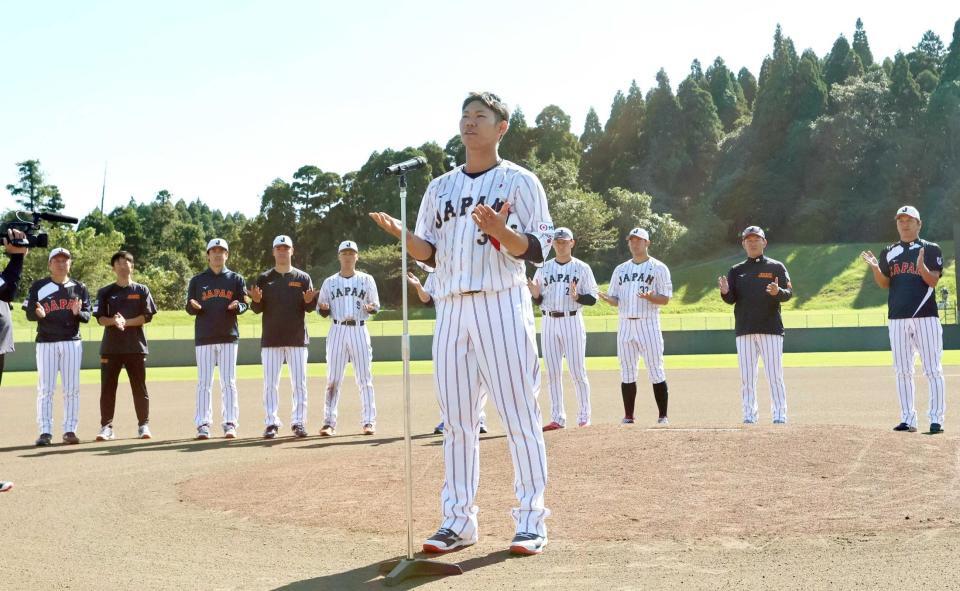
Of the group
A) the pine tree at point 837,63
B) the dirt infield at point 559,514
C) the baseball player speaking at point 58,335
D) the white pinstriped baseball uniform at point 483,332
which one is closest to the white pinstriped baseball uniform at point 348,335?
the dirt infield at point 559,514

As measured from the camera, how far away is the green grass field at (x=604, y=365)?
23.9 m

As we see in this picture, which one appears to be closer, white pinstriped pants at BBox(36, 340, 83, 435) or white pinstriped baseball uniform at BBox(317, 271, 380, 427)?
white pinstriped pants at BBox(36, 340, 83, 435)

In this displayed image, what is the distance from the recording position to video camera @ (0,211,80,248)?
22.1 feet

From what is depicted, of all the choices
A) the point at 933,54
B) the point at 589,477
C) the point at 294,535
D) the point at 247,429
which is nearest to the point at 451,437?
the point at 294,535

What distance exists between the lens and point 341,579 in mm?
4609

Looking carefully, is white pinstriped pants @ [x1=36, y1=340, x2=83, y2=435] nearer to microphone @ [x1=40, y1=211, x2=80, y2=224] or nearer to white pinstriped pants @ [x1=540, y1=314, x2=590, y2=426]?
microphone @ [x1=40, y1=211, x2=80, y2=224]

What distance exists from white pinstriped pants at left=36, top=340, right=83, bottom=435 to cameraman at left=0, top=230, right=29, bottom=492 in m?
2.83

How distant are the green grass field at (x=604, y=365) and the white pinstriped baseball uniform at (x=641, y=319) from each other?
13052 millimetres

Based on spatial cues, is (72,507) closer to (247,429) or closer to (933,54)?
(247,429)

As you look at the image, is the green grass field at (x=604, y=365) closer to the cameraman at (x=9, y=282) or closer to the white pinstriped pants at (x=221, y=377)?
the white pinstriped pants at (x=221, y=377)

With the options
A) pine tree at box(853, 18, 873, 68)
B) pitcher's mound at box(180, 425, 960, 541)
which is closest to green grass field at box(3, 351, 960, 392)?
pitcher's mound at box(180, 425, 960, 541)

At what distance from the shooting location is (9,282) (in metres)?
7.10

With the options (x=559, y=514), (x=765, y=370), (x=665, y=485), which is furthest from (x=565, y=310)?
(x=559, y=514)

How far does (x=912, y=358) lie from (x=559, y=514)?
579cm
